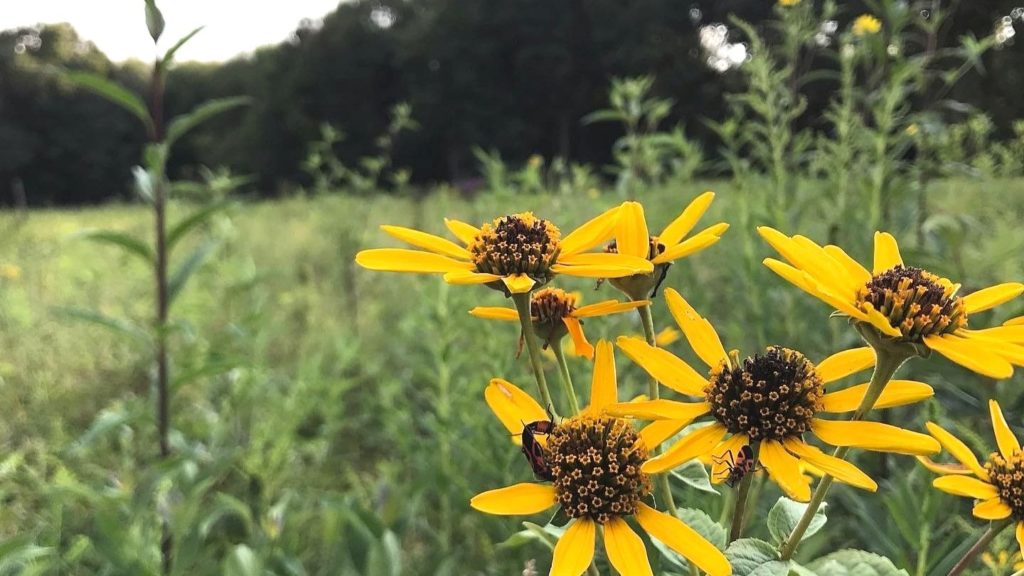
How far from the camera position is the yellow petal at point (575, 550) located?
0.39 meters

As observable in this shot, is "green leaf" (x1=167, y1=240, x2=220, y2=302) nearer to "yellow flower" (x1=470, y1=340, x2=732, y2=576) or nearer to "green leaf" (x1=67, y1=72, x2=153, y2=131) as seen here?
"green leaf" (x1=67, y1=72, x2=153, y2=131)

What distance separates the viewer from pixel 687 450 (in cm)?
41

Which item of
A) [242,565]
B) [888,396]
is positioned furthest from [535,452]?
[242,565]

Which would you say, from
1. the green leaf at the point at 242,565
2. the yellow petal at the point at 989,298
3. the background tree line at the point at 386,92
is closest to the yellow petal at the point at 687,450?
the yellow petal at the point at 989,298

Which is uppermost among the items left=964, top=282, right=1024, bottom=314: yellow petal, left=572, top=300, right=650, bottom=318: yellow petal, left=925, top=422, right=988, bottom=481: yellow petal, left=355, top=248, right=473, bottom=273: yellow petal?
left=355, top=248, right=473, bottom=273: yellow petal

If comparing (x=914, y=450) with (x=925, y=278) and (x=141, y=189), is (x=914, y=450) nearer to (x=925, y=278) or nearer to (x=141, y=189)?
(x=925, y=278)

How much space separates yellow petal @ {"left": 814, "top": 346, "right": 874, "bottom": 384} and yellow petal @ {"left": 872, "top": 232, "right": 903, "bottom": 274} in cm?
7

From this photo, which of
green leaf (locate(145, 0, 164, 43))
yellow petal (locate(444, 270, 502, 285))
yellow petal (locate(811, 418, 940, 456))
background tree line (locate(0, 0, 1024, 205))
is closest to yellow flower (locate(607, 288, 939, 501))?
yellow petal (locate(811, 418, 940, 456))

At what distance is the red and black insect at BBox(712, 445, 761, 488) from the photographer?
0.42 m

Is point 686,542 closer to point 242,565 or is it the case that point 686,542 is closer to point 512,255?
point 512,255

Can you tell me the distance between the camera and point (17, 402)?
80.7 inches

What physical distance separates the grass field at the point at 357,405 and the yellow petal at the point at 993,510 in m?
0.15

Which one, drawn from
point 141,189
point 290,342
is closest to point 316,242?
point 290,342

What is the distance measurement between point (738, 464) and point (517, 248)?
0.72 feet
